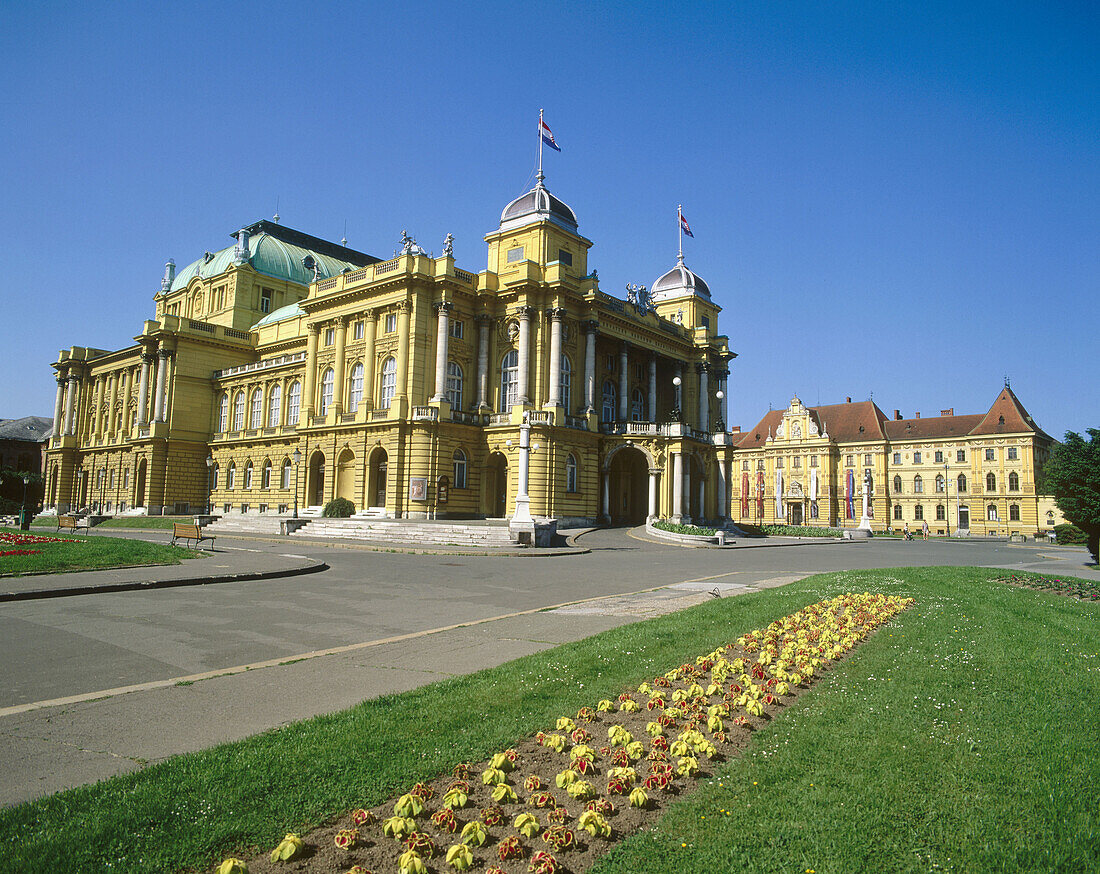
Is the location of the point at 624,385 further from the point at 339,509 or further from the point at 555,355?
the point at 339,509

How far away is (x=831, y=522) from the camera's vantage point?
91.2 meters

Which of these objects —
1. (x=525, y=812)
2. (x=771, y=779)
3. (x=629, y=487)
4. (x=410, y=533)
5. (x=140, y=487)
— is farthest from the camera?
(x=140, y=487)

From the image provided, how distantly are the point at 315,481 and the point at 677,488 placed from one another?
26861 mm

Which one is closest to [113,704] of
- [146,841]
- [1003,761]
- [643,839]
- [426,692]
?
[426,692]

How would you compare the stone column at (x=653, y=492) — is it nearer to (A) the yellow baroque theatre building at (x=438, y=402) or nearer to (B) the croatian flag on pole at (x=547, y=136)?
(A) the yellow baroque theatre building at (x=438, y=402)

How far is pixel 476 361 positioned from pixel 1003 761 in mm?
44690

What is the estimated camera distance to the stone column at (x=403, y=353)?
4506 centimetres

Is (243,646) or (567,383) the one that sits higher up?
(567,383)

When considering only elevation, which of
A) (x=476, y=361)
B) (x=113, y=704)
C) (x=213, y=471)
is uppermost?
(x=476, y=361)

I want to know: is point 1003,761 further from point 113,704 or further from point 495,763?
point 113,704

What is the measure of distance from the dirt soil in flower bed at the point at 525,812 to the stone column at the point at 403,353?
1589 inches

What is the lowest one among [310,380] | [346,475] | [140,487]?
[140,487]

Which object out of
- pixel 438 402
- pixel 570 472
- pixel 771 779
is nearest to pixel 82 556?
pixel 771 779

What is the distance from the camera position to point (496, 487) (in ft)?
157
